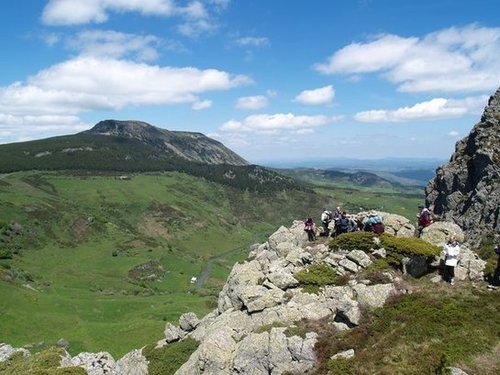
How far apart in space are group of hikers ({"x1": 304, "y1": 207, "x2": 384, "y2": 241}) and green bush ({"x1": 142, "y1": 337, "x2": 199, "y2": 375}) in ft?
62.3

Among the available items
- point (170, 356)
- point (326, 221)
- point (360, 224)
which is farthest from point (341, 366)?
point (326, 221)

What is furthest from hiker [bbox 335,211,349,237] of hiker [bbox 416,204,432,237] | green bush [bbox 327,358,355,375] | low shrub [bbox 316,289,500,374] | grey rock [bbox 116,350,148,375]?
grey rock [bbox 116,350,148,375]

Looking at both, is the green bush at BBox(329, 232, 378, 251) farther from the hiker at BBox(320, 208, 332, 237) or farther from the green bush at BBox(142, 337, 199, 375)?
the green bush at BBox(142, 337, 199, 375)

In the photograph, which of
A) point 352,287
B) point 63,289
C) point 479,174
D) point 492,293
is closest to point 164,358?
point 352,287

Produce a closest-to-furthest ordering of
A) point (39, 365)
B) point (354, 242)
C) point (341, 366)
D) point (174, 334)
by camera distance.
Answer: point (341, 366)
point (39, 365)
point (354, 242)
point (174, 334)

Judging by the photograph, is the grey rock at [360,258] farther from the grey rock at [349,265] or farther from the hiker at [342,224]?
the hiker at [342,224]

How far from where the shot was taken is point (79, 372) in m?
40.0

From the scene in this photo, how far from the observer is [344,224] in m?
49.8

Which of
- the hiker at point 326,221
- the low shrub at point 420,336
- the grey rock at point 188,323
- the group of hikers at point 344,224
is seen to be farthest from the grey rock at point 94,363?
the hiker at point 326,221

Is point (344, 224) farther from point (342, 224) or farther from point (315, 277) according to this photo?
point (315, 277)

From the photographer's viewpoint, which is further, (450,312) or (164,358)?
(164,358)

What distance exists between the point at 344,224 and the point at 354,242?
4.24 meters

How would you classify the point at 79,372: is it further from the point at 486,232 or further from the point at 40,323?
the point at 40,323

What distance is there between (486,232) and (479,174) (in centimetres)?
1183
